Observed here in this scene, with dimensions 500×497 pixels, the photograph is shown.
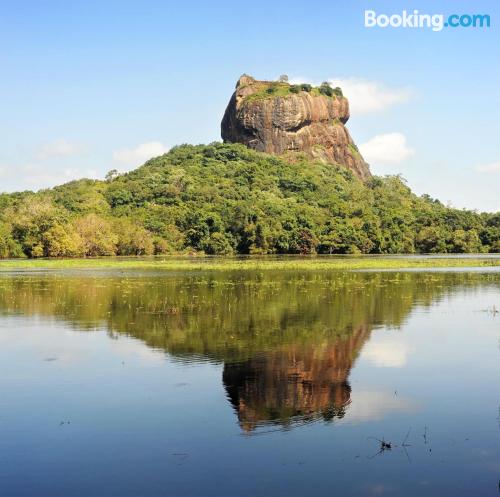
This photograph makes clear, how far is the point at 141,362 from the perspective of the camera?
15.3 meters

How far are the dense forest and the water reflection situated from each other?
43.5 meters

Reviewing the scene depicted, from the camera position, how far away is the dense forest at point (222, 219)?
83.8m

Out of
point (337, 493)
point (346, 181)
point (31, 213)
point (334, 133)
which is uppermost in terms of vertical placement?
point (334, 133)

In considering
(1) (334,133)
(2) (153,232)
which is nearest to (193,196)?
(2) (153,232)

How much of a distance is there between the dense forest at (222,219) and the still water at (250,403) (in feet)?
202

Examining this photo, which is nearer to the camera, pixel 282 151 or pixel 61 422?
pixel 61 422

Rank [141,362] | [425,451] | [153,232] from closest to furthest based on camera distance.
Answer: [425,451] → [141,362] → [153,232]

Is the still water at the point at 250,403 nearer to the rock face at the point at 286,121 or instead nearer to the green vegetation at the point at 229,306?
the green vegetation at the point at 229,306

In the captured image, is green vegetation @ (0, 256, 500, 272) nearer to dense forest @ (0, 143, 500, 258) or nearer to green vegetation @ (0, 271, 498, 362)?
green vegetation @ (0, 271, 498, 362)

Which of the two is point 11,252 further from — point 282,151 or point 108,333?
point 282,151

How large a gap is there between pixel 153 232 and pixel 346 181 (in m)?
63.8

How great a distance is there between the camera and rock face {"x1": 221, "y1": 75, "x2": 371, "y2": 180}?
157625 millimetres

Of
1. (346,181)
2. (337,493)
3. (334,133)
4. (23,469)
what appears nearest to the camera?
(337,493)

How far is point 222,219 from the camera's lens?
103250 millimetres
